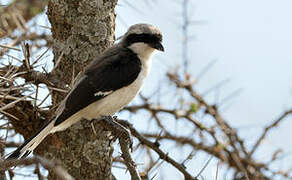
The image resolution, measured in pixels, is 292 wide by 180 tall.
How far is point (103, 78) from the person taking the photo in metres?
4.04

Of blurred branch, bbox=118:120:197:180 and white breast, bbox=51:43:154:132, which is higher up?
white breast, bbox=51:43:154:132

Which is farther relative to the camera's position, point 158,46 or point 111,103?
point 158,46

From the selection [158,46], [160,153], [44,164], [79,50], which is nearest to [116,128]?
[160,153]

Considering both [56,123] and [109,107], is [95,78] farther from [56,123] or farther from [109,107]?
[56,123]

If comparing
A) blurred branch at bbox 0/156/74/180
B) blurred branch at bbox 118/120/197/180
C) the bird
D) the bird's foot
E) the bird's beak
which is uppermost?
blurred branch at bbox 0/156/74/180

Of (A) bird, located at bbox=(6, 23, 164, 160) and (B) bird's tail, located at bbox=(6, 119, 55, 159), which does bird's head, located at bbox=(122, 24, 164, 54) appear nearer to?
(A) bird, located at bbox=(6, 23, 164, 160)

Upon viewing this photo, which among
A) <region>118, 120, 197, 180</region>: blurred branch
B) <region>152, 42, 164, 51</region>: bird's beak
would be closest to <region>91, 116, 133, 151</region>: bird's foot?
<region>118, 120, 197, 180</region>: blurred branch

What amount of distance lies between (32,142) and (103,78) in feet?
2.85

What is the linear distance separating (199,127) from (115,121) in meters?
0.81

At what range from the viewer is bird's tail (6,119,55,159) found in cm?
341

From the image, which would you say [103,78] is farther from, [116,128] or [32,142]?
[32,142]

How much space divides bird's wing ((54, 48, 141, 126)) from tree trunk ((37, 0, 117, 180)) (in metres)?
0.09

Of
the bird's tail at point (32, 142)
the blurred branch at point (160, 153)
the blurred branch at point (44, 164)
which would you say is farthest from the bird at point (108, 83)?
the blurred branch at point (44, 164)

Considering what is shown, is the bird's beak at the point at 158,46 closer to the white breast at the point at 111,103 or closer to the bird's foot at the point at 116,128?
the white breast at the point at 111,103
